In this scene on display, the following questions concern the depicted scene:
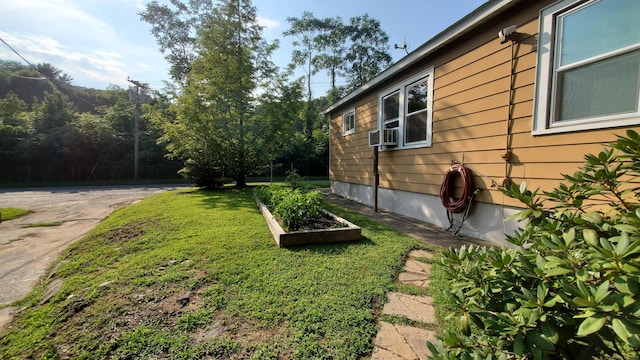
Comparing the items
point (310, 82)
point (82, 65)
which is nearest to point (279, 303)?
point (310, 82)

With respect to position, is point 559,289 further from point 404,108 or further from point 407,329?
point 404,108

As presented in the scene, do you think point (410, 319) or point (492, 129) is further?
point (492, 129)

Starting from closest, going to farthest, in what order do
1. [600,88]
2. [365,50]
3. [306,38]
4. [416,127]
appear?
[600,88], [416,127], [365,50], [306,38]

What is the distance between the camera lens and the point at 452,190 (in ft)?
13.5

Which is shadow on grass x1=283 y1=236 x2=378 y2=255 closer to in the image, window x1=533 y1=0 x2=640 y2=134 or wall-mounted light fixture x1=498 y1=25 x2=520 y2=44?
window x1=533 y1=0 x2=640 y2=134

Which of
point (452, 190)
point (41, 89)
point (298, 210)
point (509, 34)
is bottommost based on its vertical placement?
point (298, 210)

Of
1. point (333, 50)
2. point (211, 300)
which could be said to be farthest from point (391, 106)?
point (333, 50)

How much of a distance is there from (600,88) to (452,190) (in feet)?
6.65

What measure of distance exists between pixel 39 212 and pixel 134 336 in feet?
28.2

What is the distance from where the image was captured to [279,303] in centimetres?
214

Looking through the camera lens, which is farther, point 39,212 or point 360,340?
point 39,212

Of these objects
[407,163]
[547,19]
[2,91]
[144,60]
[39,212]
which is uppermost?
[2,91]

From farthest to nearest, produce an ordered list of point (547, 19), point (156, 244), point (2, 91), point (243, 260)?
point (2, 91)
point (156, 244)
point (243, 260)
point (547, 19)

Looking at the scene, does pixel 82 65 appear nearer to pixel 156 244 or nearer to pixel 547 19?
pixel 156 244
